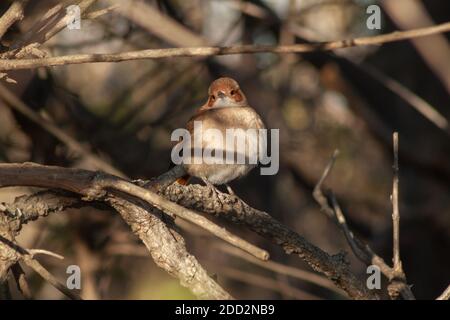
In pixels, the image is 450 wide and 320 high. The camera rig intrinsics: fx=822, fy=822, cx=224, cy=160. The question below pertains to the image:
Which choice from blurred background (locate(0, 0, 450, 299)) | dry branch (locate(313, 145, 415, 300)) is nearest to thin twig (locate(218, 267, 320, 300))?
blurred background (locate(0, 0, 450, 299))

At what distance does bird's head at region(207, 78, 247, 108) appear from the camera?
5.20 metres

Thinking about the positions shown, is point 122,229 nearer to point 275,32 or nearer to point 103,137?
point 103,137

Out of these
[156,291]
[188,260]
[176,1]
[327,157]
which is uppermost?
[176,1]

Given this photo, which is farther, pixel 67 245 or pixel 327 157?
pixel 327 157

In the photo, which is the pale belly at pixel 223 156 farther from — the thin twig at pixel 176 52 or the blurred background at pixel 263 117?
the thin twig at pixel 176 52

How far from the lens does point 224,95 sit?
519 cm

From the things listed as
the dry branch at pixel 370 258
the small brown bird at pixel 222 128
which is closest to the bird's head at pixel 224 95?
the small brown bird at pixel 222 128

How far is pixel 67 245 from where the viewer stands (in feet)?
22.0

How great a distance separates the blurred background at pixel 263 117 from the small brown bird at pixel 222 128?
780 millimetres

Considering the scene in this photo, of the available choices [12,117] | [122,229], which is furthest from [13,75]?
[122,229]

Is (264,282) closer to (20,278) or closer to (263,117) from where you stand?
(263,117)

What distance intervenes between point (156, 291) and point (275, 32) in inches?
96.9

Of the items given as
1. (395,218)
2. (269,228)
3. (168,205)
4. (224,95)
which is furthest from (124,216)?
(224,95)

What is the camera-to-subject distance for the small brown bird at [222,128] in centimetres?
475
